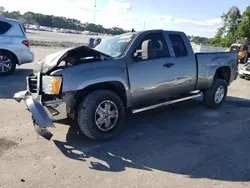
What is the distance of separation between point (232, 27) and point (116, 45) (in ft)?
170

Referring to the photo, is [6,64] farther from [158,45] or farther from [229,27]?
[229,27]

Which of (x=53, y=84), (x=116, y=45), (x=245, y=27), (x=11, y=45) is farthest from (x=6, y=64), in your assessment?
(x=245, y=27)

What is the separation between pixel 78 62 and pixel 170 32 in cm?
235

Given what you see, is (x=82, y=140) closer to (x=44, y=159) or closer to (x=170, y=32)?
(x=44, y=159)

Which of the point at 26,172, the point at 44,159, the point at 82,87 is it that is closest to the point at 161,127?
the point at 82,87

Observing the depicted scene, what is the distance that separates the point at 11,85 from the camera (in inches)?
305

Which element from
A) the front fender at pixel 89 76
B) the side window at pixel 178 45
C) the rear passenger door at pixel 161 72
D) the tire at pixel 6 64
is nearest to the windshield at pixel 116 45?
the rear passenger door at pixel 161 72

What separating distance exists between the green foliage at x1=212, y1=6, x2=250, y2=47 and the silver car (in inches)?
1786

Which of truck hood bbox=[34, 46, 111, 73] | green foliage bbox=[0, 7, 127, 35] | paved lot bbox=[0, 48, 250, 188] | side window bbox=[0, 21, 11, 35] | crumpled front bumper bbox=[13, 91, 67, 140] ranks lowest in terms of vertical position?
paved lot bbox=[0, 48, 250, 188]

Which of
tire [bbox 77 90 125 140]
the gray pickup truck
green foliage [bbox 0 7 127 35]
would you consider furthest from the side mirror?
green foliage [bbox 0 7 127 35]

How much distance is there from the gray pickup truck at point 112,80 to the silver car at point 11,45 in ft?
16.1

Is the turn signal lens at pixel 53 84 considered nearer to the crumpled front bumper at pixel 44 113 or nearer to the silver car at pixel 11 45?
the crumpled front bumper at pixel 44 113

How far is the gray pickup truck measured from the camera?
3.78 metres

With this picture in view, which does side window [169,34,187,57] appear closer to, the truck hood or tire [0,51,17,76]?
the truck hood
